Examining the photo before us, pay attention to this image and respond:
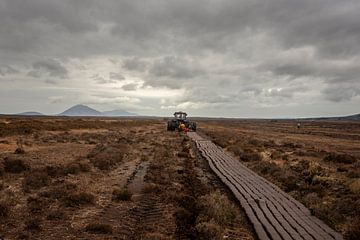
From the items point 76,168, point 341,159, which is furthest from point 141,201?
point 341,159

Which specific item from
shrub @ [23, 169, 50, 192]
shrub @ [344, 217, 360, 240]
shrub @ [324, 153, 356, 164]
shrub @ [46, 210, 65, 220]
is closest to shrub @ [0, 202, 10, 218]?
shrub @ [46, 210, 65, 220]

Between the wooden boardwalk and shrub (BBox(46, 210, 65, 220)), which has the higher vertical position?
the wooden boardwalk

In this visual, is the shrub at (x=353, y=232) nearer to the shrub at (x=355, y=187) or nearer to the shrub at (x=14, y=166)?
the shrub at (x=355, y=187)

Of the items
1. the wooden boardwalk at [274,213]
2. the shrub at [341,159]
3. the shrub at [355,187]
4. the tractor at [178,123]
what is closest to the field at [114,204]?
the wooden boardwalk at [274,213]

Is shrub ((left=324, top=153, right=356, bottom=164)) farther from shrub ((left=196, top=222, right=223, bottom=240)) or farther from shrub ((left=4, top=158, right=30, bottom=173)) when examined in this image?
shrub ((left=4, top=158, right=30, bottom=173))

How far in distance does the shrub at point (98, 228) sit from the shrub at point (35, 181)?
4.47 meters

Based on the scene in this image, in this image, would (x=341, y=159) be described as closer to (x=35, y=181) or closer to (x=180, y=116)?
(x=35, y=181)

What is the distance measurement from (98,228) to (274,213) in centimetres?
427

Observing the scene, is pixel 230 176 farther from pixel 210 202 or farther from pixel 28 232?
pixel 28 232

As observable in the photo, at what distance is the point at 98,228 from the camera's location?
772 cm

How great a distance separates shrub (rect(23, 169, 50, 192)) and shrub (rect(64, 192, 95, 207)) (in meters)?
2.00

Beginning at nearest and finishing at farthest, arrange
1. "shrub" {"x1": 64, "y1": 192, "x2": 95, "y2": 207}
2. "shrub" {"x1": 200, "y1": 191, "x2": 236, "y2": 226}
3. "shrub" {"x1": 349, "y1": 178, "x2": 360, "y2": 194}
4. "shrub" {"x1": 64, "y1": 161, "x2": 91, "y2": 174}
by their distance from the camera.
Result: "shrub" {"x1": 200, "y1": 191, "x2": 236, "y2": 226} → "shrub" {"x1": 64, "y1": 192, "x2": 95, "y2": 207} → "shrub" {"x1": 349, "y1": 178, "x2": 360, "y2": 194} → "shrub" {"x1": 64, "y1": 161, "x2": 91, "y2": 174}

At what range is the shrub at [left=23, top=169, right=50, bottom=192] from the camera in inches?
458

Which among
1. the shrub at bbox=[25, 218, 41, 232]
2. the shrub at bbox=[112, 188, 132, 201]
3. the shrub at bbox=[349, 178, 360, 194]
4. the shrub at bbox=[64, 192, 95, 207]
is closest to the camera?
the shrub at bbox=[25, 218, 41, 232]
